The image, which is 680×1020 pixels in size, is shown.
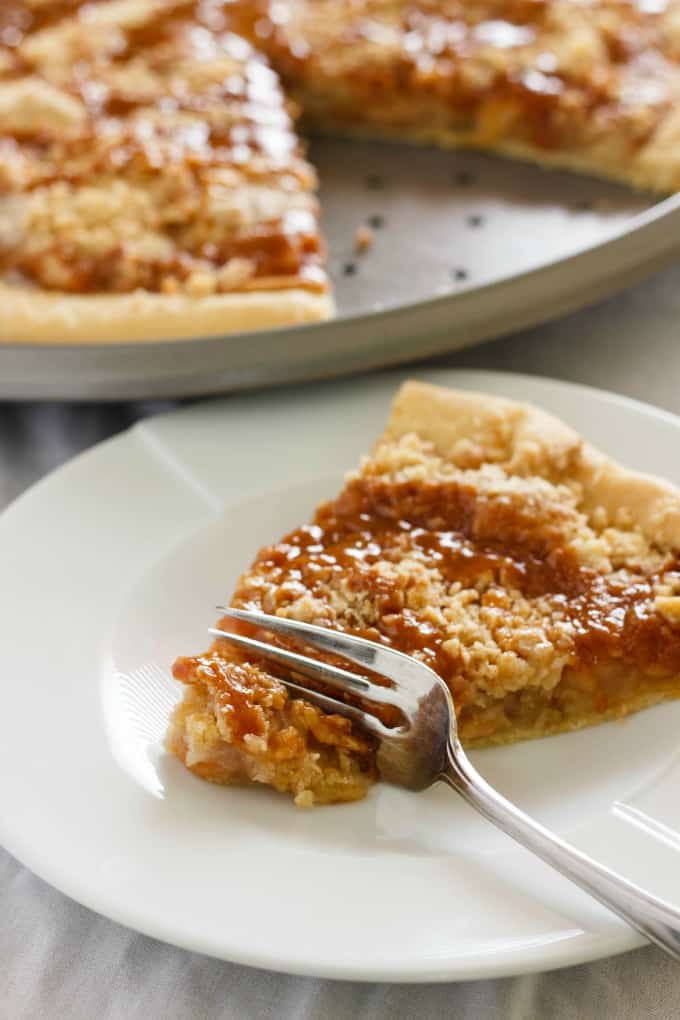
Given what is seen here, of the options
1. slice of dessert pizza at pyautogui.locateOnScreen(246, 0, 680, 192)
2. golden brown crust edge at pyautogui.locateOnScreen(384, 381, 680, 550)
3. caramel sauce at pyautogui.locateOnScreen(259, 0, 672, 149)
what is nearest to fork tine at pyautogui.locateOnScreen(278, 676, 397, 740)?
golden brown crust edge at pyautogui.locateOnScreen(384, 381, 680, 550)

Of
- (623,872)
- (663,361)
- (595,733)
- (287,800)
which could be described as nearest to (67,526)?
(287,800)

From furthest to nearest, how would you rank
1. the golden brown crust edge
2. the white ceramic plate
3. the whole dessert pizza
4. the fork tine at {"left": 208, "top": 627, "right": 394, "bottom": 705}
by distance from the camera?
the whole dessert pizza
the golden brown crust edge
the fork tine at {"left": 208, "top": 627, "right": 394, "bottom": 705}
the white ceramic plate

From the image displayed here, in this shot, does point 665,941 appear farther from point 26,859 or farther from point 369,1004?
point 26,859

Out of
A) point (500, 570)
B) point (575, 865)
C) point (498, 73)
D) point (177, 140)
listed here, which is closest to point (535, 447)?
point (500, 570)

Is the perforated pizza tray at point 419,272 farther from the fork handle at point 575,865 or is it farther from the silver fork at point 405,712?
the fork handle at point 575,865

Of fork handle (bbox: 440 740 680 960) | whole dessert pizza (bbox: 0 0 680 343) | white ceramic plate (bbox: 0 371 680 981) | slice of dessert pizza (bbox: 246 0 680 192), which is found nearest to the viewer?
fork handle (bbox: 440 740 680 960)

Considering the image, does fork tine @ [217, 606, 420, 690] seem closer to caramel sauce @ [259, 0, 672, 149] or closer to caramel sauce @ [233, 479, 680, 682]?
caramel sauce @ [233, 479, 680, 682]

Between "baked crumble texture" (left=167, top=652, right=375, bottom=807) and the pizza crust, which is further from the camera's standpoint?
the pizza crust
